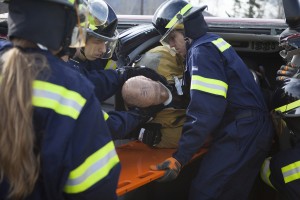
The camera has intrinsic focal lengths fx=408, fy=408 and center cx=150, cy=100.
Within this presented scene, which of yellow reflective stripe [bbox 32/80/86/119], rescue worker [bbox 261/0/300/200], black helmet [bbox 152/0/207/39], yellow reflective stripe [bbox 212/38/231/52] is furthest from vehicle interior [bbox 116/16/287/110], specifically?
yellow reflective stripe [bbox 32/80/86/119]

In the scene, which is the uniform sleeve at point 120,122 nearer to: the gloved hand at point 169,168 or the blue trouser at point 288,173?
the gloved hand at point 169,168

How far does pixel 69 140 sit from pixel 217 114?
136 cm

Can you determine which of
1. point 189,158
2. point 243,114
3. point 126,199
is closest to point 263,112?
point 243,114

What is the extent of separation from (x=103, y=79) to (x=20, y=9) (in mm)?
1382

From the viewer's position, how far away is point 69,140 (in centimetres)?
140

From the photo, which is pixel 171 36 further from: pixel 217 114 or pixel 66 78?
pixel 66 78

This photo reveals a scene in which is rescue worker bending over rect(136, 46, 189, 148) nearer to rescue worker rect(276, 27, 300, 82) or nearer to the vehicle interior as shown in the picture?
the vehicle interior

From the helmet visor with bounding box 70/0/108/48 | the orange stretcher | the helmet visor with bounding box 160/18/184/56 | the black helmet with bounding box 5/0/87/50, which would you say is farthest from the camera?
the helmet visor with bounding box 160/18/184/56

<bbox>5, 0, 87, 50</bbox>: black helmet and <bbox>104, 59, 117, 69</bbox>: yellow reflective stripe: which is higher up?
<bbox>5, 0, 87, 50</bbox>: black helmet

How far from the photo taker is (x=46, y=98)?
4.50ft

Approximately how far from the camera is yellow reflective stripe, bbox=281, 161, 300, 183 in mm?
2553

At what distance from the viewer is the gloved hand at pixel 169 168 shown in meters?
2.47

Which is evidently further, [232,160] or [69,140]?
[232,160]

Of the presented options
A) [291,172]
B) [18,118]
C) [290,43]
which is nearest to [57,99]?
[18,118]
